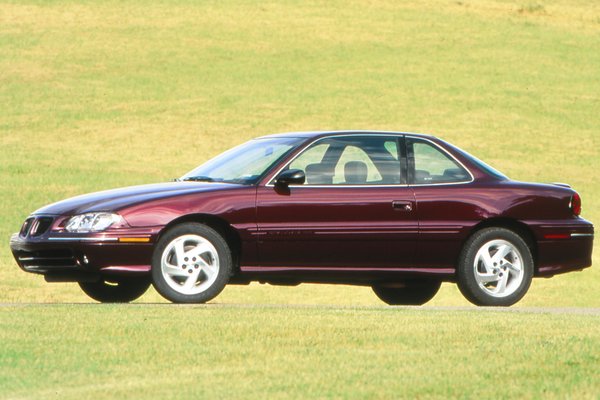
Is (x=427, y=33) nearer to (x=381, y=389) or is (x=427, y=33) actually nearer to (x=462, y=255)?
(x=462, y=255)

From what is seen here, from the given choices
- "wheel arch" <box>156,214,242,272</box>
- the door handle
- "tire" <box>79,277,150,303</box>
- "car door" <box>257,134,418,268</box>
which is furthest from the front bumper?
the door handle

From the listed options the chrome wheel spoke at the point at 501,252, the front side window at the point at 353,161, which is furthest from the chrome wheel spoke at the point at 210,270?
the chrome wheel spoke at the point at 501,252

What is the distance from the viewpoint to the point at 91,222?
1210cm

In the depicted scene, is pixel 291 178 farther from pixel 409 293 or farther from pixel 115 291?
pixel 409 293

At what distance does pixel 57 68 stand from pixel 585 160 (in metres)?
17.8

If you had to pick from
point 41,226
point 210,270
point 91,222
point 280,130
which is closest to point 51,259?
point 41,226

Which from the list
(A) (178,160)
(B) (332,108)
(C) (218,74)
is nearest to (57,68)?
(C) (218,74)

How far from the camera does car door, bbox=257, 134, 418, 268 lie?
489 inches

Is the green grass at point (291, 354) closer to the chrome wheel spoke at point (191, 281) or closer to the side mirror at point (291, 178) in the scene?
the chrome wheel spoke at point (191, 281)

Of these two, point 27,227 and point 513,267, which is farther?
point 513,267

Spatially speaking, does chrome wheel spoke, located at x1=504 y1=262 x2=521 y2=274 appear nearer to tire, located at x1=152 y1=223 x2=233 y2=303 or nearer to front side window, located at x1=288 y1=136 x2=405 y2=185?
front side window, located at x1=288 y1=136 x2=405 y2=185

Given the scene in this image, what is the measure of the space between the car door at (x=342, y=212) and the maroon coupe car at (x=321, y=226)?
11 millimetres

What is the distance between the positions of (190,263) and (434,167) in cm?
235

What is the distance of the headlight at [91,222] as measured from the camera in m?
12.0
